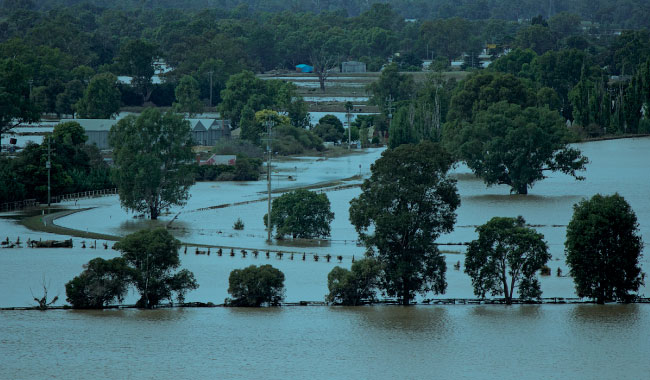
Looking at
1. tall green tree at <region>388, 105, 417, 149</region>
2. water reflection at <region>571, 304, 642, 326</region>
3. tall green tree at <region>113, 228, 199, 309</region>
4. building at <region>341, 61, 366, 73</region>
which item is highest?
building at <region>341, 61, 366, 73</region>

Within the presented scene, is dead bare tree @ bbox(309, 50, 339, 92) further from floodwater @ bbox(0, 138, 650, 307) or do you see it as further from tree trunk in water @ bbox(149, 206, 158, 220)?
tree trunk in water @ bbox(149, 206, 158, 220)

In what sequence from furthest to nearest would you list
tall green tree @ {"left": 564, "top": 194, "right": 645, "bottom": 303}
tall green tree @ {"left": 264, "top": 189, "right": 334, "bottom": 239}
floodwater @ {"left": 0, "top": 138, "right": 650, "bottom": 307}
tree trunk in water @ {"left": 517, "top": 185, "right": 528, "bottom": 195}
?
tree trunk in water @ {"left": 517, "top": 185, "right": 528, "bottom": 195}
tall green tree @ {"left": 264, "top": 189, "right": 334, "bottom": 239}
floodwater @ {"left": 0, "top": 138, "right": 650, "bottom": 307}
tall green tree @ {"left": 564, "top": 194, "right": 645, "bottom": 303}

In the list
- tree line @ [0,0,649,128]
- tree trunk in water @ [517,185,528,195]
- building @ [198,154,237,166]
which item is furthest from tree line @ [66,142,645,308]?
tree line @ [0,0,649,128]

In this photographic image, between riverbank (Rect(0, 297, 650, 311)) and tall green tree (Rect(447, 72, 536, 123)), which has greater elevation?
tall green tree (Rect(447, 72, 536, 123))

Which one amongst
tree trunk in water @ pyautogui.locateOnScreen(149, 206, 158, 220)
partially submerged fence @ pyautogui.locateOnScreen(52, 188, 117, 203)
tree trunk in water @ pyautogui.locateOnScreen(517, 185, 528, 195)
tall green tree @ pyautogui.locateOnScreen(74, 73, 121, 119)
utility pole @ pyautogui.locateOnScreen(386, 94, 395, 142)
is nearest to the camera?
tree trunk in water @ pyautogui.locateOnScreen(149, 206, 158, 220)

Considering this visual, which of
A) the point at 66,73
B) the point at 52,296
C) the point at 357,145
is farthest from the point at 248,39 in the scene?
the point at 52,296

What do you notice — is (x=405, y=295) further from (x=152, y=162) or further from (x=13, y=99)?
(x=13, y=99)
